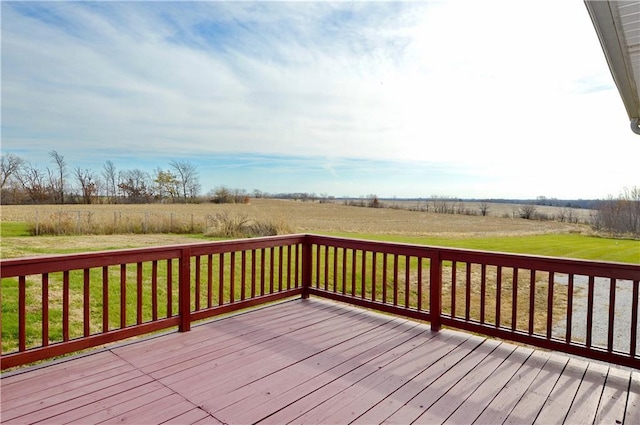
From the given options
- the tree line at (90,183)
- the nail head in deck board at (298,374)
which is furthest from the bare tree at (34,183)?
the nail head in deck board at (298,374)

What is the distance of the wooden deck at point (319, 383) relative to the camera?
2031 mm

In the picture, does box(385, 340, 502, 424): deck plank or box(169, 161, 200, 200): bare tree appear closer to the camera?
box(385, 340, 502, 424): deck plank

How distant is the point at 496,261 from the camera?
3062 millimetres

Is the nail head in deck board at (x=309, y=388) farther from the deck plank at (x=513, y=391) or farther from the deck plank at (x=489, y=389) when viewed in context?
the deck plank at (x=513, y=391)

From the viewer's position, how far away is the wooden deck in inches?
80.0

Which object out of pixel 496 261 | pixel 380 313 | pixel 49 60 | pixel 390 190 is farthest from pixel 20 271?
pixel 390 190

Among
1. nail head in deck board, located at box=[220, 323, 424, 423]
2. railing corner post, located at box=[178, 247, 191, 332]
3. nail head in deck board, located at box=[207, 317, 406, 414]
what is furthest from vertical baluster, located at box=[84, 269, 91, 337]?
nail head in deck board, located at box=[220, 323, 424, 423]

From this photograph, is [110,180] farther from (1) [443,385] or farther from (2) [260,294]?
(1) [443,385]

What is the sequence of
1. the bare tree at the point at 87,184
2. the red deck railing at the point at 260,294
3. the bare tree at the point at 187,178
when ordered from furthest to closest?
the bare tree at the point at 187,178 → the bare tree at the point at 87,184 → the red deck railing at the point at 260,294

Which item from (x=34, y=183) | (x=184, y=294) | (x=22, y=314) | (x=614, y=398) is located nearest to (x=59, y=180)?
(x=34, y=183)

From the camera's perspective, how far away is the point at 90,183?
18656 mm

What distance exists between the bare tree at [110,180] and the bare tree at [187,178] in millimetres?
3464

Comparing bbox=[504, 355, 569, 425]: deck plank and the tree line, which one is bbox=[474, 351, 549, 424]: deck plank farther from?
the tree line

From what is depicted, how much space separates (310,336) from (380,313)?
1.06 m
